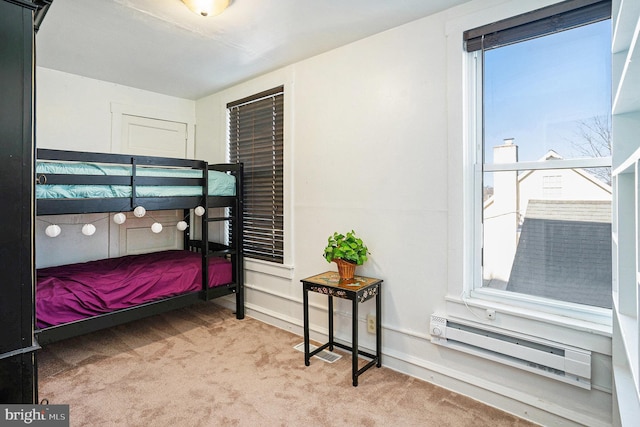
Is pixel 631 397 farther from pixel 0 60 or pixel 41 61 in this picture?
pixel 41 61

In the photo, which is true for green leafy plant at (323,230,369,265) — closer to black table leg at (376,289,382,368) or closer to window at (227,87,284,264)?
black table leg at (376,289,382,368)

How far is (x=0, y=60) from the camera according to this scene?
1155 mm

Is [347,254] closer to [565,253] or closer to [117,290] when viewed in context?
[565,253]

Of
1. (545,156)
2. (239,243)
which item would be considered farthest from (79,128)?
(545,156)

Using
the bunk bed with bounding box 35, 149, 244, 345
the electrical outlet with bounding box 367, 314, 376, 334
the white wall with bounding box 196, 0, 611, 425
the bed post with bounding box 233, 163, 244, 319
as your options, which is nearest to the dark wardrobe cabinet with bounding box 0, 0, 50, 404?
the bunk bed with bounding box 35, 149, 244, 345

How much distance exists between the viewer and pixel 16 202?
119 centimetres

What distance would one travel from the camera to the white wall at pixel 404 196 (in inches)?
75.0

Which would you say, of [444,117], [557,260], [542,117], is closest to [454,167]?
[444,117]

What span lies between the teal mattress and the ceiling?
95 centimetres

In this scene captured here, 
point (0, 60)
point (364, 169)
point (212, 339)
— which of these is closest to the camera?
point (0, 60)

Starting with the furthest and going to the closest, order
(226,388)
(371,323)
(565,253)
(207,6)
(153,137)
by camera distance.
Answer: (153,137)
(371,323)
(226,388)
(207,6)
(565,253)

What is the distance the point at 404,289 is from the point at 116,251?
3032 millimetres

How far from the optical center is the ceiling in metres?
2.12

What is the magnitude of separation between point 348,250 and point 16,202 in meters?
1.75
